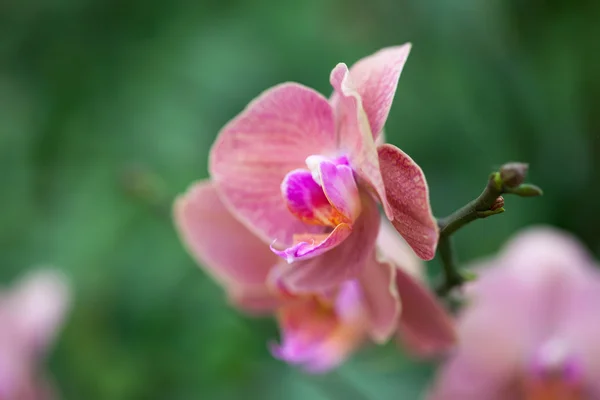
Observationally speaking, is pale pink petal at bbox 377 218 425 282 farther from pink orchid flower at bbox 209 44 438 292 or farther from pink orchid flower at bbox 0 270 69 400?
pink orchid flower at bbox 0 270 69 400

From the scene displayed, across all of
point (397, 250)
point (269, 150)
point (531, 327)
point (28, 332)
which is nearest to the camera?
point (269, 150)

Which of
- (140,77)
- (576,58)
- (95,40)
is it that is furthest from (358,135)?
(95,40)

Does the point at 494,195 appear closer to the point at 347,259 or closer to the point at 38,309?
the point at 347,259

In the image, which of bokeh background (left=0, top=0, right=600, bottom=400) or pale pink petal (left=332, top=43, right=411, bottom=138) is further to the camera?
bokeh background (left=0, top=0, right=600, bottom=400)

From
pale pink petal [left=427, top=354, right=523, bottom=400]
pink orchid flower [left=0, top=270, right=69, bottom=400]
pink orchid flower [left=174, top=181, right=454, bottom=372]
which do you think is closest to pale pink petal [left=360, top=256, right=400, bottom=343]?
pink orchid flower [left=174, top=181, right=454, bottom=372]

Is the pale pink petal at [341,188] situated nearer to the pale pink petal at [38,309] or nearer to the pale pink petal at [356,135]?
the pale pink petal at [356,135]

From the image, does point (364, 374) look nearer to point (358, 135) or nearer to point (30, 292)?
point (30, 292)

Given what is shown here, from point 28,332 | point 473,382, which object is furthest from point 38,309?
point 473,382
